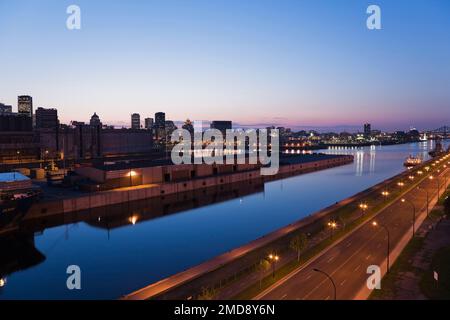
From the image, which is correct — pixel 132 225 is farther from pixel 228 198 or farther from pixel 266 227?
pixel 228 198

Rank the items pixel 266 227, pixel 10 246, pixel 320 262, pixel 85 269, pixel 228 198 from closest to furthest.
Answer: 1. pixel 320 262
2. pixel 85 269
3. pixel 10 246
4. pixel 266 227
5. pixel 228 198

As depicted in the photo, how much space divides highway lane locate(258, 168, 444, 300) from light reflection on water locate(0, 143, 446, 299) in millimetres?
14825

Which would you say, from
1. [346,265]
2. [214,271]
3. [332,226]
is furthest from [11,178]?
[346,265]

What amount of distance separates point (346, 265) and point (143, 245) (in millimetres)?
28415

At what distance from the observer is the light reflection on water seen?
36.9 m

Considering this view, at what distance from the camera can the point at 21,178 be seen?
66.8 metres

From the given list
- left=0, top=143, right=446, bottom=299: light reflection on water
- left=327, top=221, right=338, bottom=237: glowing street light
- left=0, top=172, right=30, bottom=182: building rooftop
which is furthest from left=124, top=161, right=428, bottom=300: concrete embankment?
left=0, top=172, right=30, bottom=182: building rooftop

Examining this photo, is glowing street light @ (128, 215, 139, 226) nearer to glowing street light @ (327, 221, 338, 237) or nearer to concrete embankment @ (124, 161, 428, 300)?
concrete embankment @ (124, 161, 428, 300)

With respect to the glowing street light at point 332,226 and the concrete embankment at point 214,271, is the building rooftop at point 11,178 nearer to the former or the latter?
the concrete embankment at point 214,271

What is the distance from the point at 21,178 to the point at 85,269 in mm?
34436

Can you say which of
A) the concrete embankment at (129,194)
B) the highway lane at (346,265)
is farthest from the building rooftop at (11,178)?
the highway lane at (346,265)
